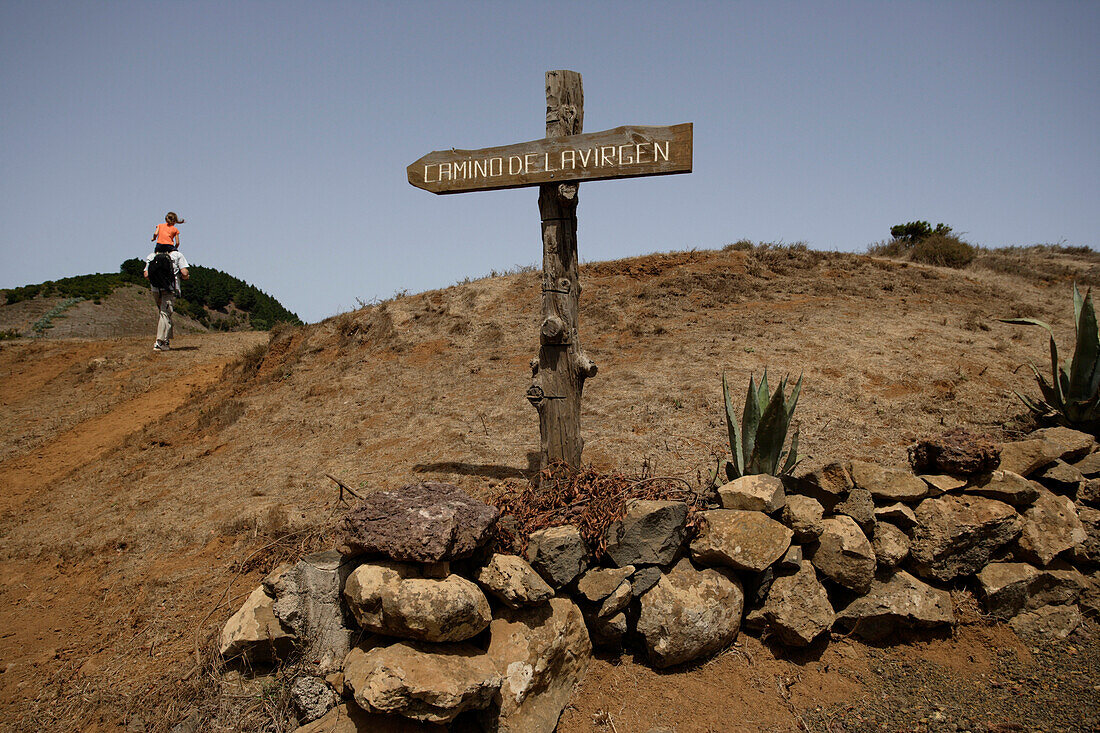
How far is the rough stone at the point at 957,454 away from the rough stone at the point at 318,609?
11.9 ft

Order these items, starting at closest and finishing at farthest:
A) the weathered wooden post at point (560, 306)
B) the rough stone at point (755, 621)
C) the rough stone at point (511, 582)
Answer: the rough stone at point (511, 582)
the rough stone at point (755, 621)
the weathered wooden post at point (560, 306)

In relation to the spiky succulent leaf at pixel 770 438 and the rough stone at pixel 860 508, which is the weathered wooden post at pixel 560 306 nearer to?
the spiky succulent leaf at pixel 770 438

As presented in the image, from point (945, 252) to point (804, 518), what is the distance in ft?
38.8

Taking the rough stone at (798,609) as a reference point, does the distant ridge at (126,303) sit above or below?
above

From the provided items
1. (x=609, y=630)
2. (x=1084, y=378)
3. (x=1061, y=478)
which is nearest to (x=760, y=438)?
(x=609, y=630)

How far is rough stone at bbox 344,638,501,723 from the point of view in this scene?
9.07ft

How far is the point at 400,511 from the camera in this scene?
325 cm

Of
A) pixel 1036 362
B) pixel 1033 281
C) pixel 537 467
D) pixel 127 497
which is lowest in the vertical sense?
pixel 127 497

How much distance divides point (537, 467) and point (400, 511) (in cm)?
210

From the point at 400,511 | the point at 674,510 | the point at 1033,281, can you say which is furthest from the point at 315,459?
the point at 1033,281

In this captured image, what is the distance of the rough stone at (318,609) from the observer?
3.37 metres

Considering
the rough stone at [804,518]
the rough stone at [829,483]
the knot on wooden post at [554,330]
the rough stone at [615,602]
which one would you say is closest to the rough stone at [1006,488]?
the rough stone at [829,483]

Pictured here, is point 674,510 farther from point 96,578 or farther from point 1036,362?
point 1036,362

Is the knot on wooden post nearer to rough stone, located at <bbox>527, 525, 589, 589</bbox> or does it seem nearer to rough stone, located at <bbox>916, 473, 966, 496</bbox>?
rough stone, located at <bbox>527, 525, 589, 589</bbox>
